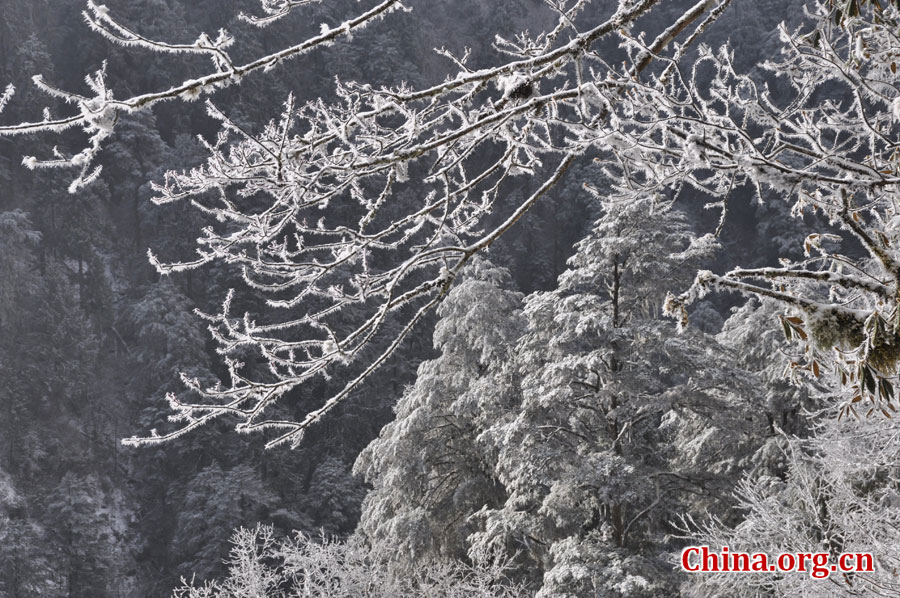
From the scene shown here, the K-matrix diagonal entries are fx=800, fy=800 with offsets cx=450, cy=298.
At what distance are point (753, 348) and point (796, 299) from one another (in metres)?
9.18

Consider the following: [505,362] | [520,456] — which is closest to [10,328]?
[505,362]

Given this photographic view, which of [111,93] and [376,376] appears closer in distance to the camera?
[111,93]

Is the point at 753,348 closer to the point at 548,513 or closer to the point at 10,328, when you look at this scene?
the point at 548,513

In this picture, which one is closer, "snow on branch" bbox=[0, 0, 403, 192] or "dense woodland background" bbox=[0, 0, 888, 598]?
"snow on branch" bbox=[0, 0, 403, 192]

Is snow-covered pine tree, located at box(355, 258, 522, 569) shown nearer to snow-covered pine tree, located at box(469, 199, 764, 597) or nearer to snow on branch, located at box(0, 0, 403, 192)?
snow-covered pine tree, located at box(469, 199, 764, 597)

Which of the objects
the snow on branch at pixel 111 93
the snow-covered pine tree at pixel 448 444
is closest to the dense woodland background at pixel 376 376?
the snow-covered pine tree at pixel 448 444

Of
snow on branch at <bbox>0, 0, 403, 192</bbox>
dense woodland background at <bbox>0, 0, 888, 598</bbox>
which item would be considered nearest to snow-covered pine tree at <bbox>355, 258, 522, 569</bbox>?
dense woodland background at <bbox>0, 0, 888, 598</bbox>

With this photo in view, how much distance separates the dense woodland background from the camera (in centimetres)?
907

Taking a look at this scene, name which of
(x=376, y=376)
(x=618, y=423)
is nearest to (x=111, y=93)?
(x=618, y=423)

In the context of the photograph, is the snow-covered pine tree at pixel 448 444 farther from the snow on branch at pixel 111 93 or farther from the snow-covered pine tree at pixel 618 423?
the snow on branch at pixel 111 93

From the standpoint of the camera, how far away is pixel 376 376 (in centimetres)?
1936

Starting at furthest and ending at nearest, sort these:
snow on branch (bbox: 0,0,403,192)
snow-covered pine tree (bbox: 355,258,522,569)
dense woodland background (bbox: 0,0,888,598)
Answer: snow-covered pine tree (bbox: 355,258,522,569) < dense woodland background (bbox: 0,0,888,598) < snow on branch (bbox: 0,0,403,192)

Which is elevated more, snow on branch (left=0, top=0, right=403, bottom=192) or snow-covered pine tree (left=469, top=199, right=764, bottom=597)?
snow on branch (left=0, top=0, right=403, bottom=192)

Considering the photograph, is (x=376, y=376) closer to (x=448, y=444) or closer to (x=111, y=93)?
(x=448, y=444)
